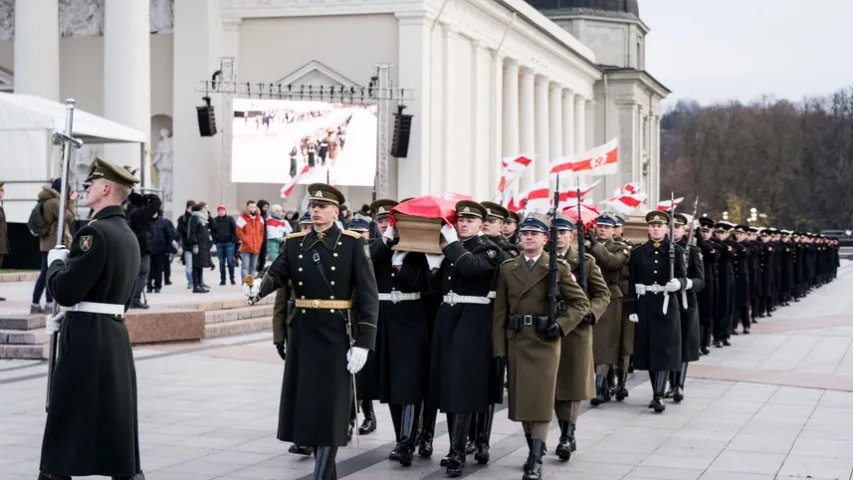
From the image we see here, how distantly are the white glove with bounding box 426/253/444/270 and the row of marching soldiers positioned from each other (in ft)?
0.03

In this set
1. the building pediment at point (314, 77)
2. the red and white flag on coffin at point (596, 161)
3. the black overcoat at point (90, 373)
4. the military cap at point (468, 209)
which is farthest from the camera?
the building pediment at point (314, 77)

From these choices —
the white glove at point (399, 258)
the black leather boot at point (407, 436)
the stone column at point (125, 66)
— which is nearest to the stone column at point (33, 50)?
the stone column at point (125, 66)

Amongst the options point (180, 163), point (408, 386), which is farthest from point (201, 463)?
point (180, 163)

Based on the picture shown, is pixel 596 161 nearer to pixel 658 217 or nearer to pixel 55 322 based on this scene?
pixel 658 217

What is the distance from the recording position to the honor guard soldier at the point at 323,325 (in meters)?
8.20

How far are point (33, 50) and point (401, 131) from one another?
34.4 ft

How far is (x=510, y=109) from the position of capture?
5181 cm

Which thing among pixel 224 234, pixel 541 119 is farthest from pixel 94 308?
pixel 541 119

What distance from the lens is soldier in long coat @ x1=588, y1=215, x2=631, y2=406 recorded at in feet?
43.6

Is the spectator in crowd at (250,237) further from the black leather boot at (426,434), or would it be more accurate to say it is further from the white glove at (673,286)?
the black leather boot at (426,434)

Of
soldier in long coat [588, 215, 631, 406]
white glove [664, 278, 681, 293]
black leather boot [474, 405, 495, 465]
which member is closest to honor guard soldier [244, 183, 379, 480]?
black leather boot [474, 405, 495, 465]

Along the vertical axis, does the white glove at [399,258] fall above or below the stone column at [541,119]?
below

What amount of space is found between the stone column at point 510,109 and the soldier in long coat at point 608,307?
37.1 metres

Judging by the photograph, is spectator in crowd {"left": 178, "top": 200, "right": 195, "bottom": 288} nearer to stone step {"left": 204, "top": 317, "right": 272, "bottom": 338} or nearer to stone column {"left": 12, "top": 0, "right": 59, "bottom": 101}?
stone step {"left": 204, "top": 317, "right": 272, "bottom": 338}
